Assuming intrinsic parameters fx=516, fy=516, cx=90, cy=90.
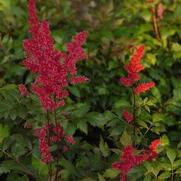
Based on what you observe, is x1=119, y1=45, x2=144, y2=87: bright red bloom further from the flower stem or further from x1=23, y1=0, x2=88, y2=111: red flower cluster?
the flower stem

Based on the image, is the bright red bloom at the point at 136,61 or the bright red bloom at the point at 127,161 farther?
the bright red bloom at the point at 136,61

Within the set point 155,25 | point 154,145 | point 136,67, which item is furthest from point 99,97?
point 154,145

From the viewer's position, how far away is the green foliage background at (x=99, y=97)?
12.0 feet

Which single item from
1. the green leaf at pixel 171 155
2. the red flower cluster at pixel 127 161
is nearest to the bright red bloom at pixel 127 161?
the red flower cluster at pixel 127 161

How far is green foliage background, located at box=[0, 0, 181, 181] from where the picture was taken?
3.67 metres

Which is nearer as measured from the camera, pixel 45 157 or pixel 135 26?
pixel 45 157

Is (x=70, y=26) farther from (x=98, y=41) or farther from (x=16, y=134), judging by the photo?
(x=16, y=134)

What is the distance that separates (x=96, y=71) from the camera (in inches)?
189

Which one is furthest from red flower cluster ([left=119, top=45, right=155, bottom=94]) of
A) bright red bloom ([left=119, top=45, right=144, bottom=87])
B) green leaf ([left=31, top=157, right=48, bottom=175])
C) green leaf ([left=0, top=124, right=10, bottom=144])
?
green leaf ([left=0, top=124, right=10, bottom=144])

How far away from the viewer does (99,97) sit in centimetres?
477

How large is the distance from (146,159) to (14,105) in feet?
3.44

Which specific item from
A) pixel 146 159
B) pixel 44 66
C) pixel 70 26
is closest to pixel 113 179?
pixel 146 159

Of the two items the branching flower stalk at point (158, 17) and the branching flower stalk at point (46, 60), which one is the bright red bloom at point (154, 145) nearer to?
the branching flower stalk at point (46, 60)

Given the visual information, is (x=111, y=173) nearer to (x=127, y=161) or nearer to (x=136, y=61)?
(x=127, y=161)
